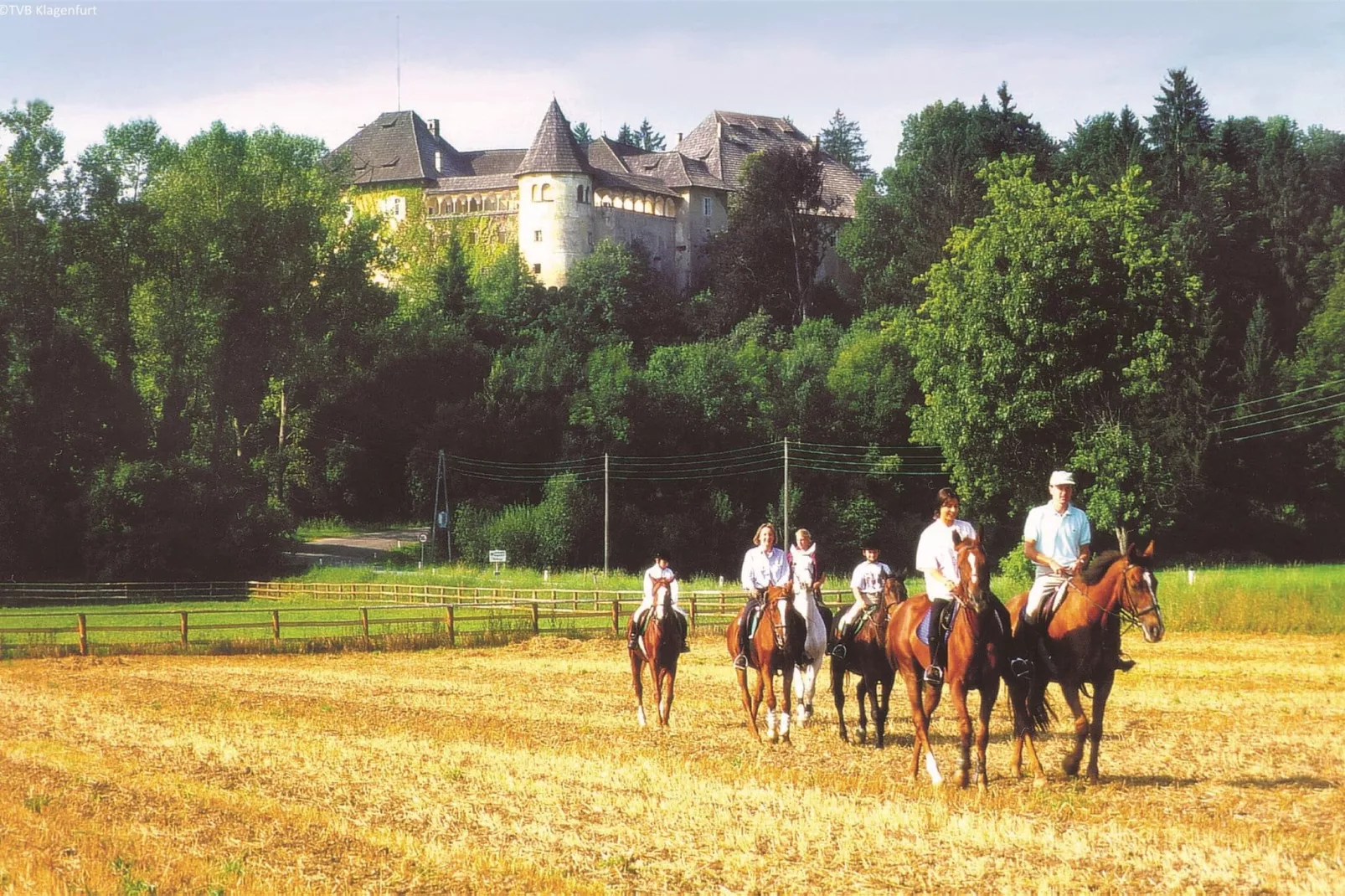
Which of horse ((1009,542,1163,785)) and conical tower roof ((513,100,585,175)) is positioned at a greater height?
conical tower roof ((513,100,585,175))

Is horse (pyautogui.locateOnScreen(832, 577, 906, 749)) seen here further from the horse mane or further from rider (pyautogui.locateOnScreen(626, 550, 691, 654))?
the horse mane

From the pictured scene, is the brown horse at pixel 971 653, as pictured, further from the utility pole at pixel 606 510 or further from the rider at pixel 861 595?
the utility pole at pixel 606 510

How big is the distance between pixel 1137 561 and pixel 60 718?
14924mm

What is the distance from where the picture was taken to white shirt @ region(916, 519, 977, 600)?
45.0 ft

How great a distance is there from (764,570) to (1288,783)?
6418 mm

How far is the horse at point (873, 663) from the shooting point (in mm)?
16594

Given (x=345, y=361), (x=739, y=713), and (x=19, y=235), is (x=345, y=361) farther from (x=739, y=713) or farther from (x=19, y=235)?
(x=739, y=713)

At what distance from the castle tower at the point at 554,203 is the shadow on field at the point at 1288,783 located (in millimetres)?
89298

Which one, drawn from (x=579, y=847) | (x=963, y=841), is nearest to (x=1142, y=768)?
(x=963, y=841)

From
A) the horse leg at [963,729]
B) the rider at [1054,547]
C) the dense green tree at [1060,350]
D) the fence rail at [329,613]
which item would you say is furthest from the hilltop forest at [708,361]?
the horse leg at [963,729]

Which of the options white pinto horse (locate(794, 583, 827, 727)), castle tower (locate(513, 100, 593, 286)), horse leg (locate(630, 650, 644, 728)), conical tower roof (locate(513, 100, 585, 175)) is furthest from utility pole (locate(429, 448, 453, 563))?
white pinto horse (locate(794, 583, 827, 727))

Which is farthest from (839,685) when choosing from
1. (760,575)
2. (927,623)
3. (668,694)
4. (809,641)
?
(927,623)

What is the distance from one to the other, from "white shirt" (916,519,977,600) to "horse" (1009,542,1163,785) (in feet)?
3.43

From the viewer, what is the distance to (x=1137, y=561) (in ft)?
44.5
